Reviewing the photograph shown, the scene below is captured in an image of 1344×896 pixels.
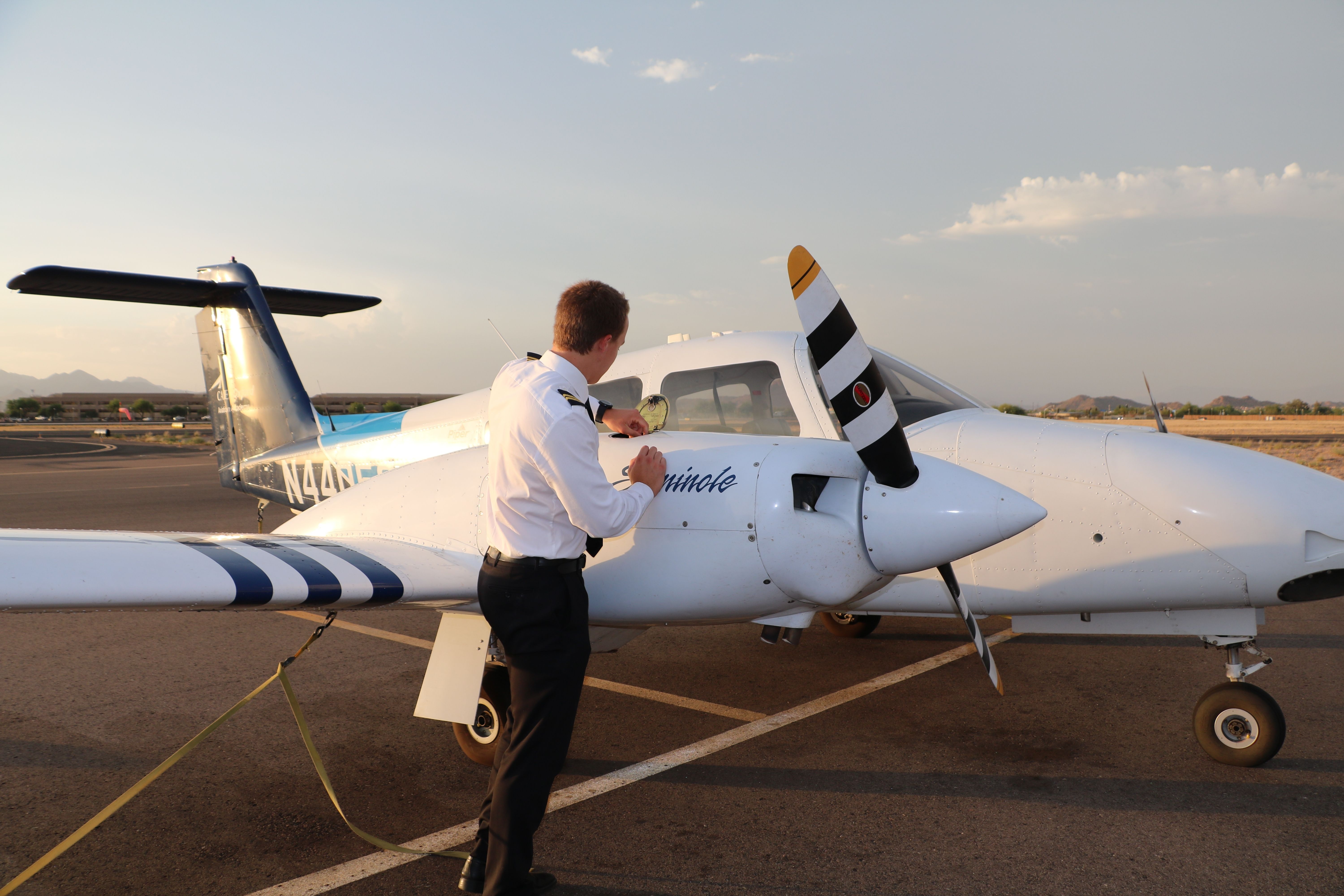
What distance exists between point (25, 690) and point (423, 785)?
3.38m

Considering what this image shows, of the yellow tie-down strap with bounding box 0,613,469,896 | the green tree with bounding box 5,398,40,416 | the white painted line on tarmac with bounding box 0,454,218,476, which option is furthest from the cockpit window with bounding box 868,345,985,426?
the green tree with bounding box 5,398,40,416

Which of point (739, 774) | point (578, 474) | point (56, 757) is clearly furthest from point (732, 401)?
point (56, 757)

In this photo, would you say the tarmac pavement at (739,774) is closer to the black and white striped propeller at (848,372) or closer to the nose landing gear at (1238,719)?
the nose landing gear at (1238,719)

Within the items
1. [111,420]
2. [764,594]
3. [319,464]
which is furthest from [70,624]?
[111,420]

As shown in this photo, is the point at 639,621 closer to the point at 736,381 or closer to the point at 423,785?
the point at 423,785

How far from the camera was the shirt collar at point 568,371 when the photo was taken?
2.72 metres

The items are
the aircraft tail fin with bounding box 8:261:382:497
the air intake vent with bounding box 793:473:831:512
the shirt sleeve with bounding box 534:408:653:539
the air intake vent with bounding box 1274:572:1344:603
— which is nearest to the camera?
the shirt sleeve with bounding box 534:408:653:539

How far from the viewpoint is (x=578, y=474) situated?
2.57 meters

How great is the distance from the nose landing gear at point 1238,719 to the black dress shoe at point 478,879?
135 inches

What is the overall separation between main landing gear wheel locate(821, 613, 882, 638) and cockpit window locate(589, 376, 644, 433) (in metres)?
2.58

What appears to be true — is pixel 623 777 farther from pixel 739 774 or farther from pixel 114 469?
pixel 114 469

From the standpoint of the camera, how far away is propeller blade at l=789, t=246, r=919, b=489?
3.09 meters

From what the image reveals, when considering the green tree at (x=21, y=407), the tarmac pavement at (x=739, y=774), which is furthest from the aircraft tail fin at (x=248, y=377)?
the green tree at (x=21, y=407)

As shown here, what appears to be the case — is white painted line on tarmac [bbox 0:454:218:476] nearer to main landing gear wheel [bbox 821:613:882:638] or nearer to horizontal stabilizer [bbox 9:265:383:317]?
horizontal stabilizer [bbox 9:265:383:317]
